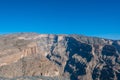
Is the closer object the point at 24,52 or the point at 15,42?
the point at 24,52

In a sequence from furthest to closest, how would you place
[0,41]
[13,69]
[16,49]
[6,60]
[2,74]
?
[0,41] → [16,49] → [6,60] → [13,69] → [2,74]

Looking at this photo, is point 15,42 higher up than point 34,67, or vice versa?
point 15,42

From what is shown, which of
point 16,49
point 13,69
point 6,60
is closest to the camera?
point 13,69

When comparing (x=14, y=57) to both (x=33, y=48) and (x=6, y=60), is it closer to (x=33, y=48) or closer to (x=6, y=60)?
(x=6, y=60)

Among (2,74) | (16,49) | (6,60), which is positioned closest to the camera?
(2,74)

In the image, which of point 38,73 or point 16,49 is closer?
point 38,73

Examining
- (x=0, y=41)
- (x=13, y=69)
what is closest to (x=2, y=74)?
(x=13, y=69)

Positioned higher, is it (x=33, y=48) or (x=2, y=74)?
(x=33, y=48)

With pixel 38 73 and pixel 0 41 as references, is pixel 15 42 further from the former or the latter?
pixel 38 73

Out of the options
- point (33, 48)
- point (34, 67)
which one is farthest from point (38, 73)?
point (33, 48)
